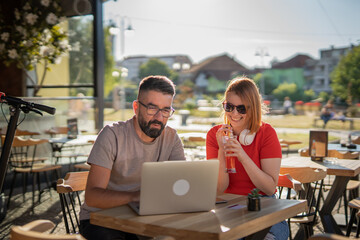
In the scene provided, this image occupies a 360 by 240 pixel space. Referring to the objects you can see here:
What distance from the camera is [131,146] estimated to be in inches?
92.2

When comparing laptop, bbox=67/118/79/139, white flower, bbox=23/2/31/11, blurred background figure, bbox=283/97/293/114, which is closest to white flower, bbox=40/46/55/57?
white flower, bbox=23/2/31/11

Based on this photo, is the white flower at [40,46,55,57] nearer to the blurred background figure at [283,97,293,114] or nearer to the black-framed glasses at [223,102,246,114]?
the black-framed glasses at [223,102,246,114]

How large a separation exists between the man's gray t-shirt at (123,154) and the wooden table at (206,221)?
0.87 ft

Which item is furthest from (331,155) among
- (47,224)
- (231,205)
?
(47,224)

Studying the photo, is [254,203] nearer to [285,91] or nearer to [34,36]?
[34,36]

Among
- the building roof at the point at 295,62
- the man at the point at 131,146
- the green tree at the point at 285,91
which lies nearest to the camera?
the man at the point at 131,146

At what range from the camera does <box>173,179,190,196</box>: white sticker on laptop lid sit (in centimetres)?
187

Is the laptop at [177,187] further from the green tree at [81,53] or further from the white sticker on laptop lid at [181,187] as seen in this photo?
the green tree at [81,53]

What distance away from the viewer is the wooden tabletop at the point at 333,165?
370 cm

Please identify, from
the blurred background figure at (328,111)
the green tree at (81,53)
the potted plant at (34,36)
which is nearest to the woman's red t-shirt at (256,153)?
the potted plant at (34,36)

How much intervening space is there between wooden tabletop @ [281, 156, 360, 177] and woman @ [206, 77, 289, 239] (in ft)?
3.60

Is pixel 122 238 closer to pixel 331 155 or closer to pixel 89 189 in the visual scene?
pixel 89 189

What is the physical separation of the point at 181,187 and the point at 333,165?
8.07 ft

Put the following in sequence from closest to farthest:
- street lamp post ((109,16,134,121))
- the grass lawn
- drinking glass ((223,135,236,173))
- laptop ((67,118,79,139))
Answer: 1. drinking glass ((223,135,236,173))
2. laptop ((67,118,79,139))
3. the grass lawn
4. street lamp post ((109,16,134,121))
